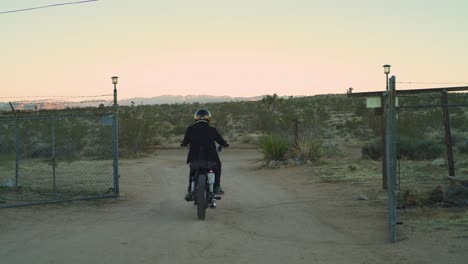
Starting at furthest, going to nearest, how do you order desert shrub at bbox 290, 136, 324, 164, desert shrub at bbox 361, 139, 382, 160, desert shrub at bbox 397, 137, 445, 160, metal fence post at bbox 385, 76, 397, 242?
desert shrub at bbox 361, 139, 382, 160 → desert shrub at bbox 397, 137, 445, 160 → desert shrub at bbox 290, 136, 324, 164 → metal fence post at bbox 385, 76, 397, 242

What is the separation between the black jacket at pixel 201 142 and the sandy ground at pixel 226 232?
1.11 meters

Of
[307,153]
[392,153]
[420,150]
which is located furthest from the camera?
[420,150]

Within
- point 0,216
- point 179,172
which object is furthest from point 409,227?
point 179,172

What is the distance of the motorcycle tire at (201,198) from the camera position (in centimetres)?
1022

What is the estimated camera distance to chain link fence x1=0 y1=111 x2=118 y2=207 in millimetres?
13312

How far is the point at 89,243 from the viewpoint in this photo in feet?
28.0

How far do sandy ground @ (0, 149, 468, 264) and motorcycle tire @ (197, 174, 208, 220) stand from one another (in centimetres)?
→ 20

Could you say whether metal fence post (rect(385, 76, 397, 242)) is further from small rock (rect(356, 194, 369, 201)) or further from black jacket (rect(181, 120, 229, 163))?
small rock (rect(356, 194, 369, 201))

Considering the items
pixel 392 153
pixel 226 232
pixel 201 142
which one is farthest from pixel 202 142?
pixel 392 153

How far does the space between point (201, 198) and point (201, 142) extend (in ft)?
3.70

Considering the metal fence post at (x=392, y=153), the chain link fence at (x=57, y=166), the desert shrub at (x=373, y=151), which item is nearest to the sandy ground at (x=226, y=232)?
the metal fence post at (x=392, y=153)

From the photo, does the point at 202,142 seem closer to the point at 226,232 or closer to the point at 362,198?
the point at 226,232

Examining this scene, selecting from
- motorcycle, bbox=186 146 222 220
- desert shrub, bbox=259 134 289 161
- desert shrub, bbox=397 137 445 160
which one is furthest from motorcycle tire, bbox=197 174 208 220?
desert shrub, bbox=397 137 445 160

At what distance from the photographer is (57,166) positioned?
936 inches
